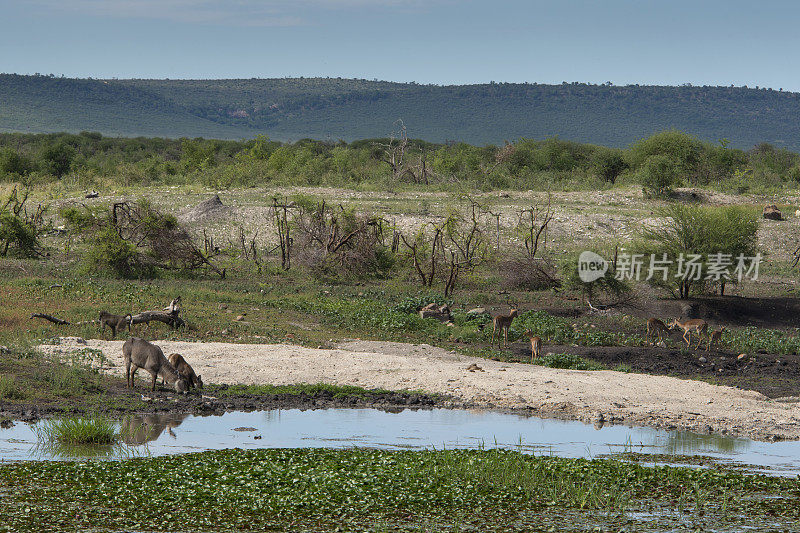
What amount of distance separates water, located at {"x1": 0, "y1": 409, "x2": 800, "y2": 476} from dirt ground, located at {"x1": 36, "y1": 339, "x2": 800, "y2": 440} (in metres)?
0.52

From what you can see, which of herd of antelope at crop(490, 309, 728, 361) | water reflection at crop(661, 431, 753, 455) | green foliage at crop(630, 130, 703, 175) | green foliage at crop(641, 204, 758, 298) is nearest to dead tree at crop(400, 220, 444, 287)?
green foliage at crop(641, 204, 758, 298)

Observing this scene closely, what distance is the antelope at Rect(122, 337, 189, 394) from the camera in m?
15.2

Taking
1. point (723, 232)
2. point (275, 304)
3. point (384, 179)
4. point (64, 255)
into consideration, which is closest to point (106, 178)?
point (384, 179)

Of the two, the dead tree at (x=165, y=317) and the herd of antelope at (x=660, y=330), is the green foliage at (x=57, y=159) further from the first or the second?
the herd of antelope at (x=660, y=330)

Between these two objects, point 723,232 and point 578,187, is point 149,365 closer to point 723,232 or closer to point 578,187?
point 723,232

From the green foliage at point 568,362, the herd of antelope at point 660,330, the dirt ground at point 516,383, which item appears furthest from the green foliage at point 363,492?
the herd of antelope at point 660,330

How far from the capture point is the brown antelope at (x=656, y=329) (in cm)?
2120

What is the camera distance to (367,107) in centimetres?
18800

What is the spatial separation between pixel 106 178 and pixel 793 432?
152 ft

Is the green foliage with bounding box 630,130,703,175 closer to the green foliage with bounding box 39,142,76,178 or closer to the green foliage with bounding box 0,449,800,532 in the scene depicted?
the green foliage with bounding box 39,142,76,178

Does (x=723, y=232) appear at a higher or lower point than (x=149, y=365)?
higher

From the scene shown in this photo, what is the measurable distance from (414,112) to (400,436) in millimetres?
176836

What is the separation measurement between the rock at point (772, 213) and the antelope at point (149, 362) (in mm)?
32253

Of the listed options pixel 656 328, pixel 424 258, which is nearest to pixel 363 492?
pixel 656 328
